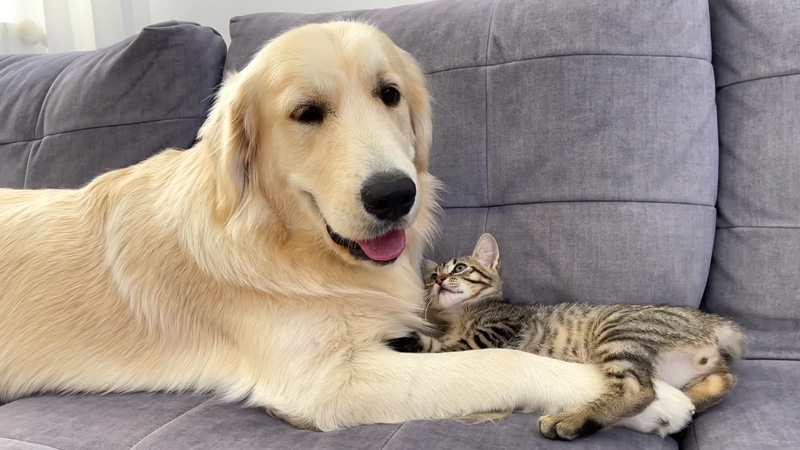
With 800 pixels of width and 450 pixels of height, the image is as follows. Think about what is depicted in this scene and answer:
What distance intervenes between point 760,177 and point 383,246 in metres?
1.01

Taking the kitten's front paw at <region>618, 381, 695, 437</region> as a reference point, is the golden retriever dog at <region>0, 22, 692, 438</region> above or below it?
above

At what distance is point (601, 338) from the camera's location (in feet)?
4.36

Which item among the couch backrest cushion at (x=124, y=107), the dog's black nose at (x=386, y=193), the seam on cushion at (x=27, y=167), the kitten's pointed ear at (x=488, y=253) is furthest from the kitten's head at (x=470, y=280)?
the seam on cushion at (x=27, y=167)

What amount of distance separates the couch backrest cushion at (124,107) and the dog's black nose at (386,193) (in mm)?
1142

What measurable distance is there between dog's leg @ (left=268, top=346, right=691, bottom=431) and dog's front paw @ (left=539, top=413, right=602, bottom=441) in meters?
0.08

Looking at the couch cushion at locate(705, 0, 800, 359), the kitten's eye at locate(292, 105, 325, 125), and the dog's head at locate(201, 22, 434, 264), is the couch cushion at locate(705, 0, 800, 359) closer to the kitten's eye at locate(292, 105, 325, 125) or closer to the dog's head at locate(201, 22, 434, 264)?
the dog's head at locate(201, 22, 434, 264)

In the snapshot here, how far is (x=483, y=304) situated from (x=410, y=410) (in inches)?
20.6

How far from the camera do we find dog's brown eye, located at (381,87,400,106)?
4.40 ft

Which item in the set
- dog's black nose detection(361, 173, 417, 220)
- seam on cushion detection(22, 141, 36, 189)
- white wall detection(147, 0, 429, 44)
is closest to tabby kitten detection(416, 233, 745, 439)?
dog's black nose detection(361, 173, 417, 220)

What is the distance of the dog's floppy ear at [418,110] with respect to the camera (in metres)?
1.48

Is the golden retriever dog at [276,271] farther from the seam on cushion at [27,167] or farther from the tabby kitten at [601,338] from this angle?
the seam on cushion at [27,167]

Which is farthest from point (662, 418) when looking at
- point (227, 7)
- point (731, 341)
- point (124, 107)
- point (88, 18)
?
point (88, 18)

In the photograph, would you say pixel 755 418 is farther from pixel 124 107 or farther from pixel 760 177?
pixel 124 107

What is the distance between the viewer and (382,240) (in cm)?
128
